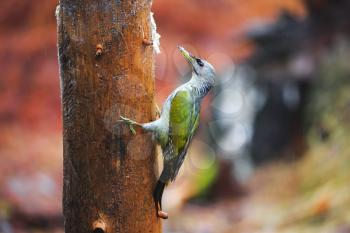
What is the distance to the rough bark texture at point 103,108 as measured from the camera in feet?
9.97

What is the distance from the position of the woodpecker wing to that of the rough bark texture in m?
0.38

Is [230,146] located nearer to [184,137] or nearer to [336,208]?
[336,208]

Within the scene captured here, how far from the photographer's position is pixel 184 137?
363 centimetres

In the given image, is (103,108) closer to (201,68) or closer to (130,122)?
(130,122)

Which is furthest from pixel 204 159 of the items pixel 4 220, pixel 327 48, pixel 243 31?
pixel 4 220

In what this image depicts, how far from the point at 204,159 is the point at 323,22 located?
29.1 feet

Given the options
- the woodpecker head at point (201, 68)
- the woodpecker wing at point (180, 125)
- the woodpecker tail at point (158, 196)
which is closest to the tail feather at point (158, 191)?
the woodpecker tail at point (158, 196)

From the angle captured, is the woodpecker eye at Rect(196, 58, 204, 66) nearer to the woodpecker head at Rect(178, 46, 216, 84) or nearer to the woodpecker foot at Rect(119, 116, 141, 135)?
the woodpecker head at Rect(178, 46, 216, 84)

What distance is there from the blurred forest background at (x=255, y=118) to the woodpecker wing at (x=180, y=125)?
3483mm

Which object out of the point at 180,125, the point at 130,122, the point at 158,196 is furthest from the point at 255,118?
the point at 130,122

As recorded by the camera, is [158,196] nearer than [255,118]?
Yes

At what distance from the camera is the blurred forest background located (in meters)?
7.26

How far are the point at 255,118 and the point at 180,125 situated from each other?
903 centimetres

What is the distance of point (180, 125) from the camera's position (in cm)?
364
